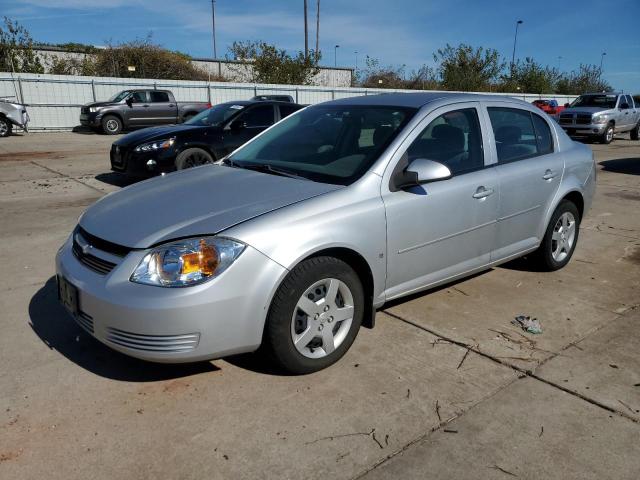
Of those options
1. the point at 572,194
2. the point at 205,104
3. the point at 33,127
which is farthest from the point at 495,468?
the point at 33,127

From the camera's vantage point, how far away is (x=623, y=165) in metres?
13.4

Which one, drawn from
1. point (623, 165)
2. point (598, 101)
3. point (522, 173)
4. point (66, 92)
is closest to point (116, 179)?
point (522, 173)

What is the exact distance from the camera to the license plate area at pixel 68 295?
3.00 m

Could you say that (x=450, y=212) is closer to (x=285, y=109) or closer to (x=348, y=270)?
(x=348, y=270)

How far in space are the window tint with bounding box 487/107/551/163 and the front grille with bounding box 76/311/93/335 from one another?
3.11m

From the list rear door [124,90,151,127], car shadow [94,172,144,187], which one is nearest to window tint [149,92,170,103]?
rear door [124,90,151,127]

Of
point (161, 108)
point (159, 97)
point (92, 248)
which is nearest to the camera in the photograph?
point (92, 248)

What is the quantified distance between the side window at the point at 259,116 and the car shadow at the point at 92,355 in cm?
591

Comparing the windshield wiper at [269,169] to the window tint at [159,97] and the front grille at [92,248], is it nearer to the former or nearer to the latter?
the front grille at [92,248]

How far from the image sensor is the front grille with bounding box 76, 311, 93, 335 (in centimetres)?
290

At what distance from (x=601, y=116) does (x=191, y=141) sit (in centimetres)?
1615

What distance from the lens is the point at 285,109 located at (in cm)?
992

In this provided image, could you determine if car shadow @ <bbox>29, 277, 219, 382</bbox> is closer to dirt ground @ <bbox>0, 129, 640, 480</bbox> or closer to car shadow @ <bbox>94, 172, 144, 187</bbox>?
dirt ground @ <bbox>0, 129, 640, 480</bbox>

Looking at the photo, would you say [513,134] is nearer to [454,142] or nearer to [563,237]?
[454,142]
